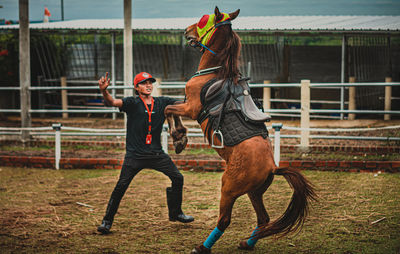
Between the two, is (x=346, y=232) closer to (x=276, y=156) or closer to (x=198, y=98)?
(x=198, y=98)

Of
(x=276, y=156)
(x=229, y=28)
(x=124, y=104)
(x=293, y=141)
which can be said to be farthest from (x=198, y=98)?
(x=293, y=141)

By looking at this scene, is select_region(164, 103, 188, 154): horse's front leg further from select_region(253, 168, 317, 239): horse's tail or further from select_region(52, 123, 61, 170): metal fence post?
select_region(52, 123, 61, 170): metal fence post

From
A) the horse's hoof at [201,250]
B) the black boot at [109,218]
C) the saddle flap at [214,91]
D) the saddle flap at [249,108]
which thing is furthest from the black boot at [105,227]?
the saddle flap at [249,108]

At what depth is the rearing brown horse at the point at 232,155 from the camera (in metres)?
4.07

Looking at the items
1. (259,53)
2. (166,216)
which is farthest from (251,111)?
(259,53)

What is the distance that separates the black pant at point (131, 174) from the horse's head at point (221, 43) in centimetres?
155

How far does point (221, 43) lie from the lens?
4.23 meters

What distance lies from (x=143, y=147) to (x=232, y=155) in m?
1.49

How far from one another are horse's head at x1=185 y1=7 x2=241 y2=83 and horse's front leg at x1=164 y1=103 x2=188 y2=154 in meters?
0.53

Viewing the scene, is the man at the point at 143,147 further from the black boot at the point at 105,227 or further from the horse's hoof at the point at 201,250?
the horse's hoof at the point at 201,250

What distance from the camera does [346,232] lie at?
4.98 metres

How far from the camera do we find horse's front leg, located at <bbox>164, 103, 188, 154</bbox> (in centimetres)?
436

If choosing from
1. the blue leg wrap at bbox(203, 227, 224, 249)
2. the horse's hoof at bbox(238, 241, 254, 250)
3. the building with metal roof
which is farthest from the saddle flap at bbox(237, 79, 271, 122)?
the building with metal roof

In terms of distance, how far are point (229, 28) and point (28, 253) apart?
2.90 meters
